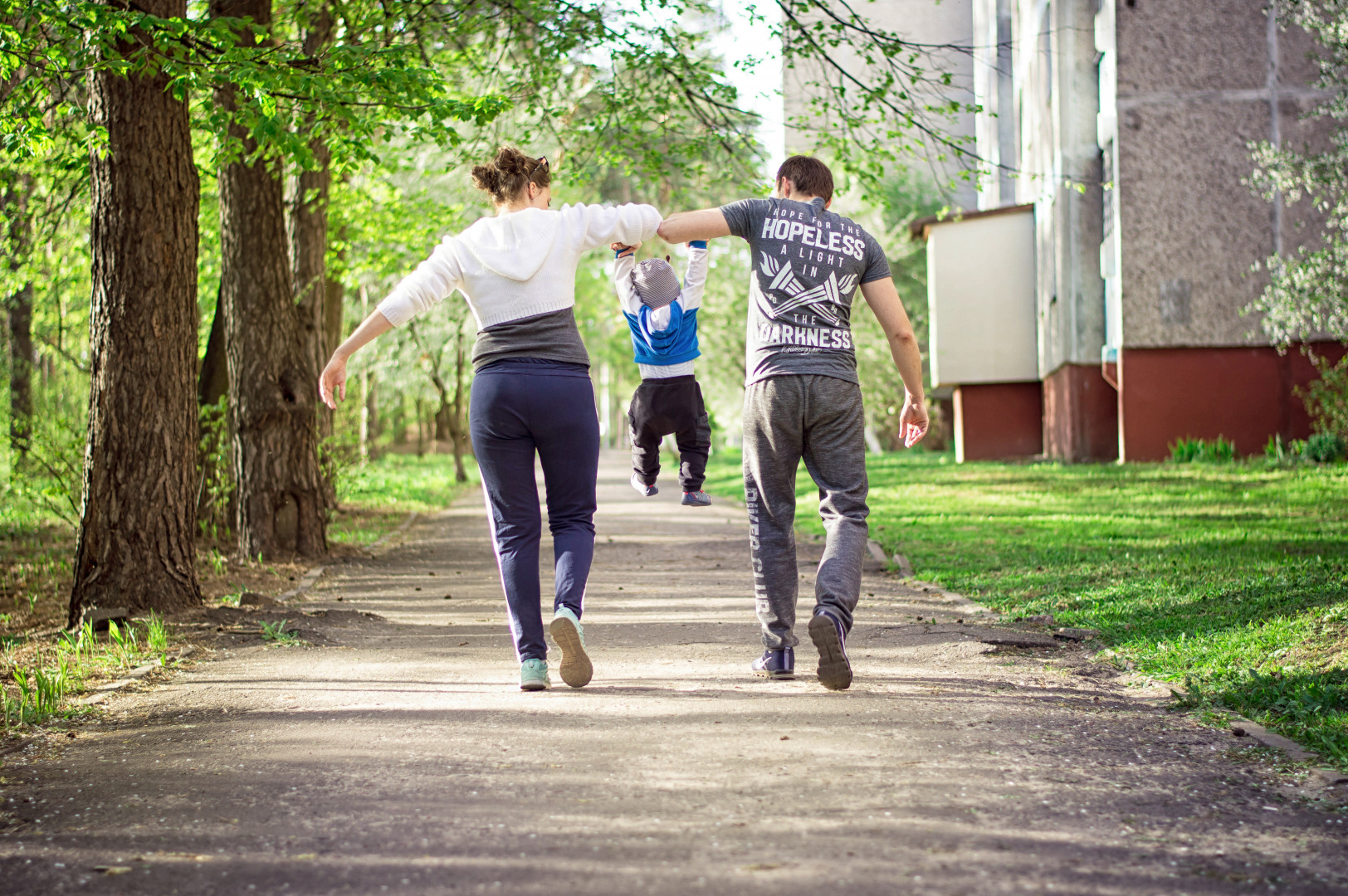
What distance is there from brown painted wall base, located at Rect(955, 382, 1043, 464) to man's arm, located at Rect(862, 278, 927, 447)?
2350 centimetres

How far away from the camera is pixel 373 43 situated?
9594 mm

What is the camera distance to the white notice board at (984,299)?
90.9 ft

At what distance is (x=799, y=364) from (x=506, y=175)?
4.74 feet

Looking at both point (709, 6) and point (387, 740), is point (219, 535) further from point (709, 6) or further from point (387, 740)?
point (387, 740)

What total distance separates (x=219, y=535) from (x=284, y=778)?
31.9ft

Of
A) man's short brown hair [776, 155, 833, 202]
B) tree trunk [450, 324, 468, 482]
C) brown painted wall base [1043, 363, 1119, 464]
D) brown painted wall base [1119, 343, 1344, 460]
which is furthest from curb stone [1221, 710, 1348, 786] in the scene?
tree trunk [450, 324, 468, 482]

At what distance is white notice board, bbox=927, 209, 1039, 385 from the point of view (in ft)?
90.9

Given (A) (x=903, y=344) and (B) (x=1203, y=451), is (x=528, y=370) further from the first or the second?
(B) (x=1203, y=451)

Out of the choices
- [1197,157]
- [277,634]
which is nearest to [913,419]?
[277,634]

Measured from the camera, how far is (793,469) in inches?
216

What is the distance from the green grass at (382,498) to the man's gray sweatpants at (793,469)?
360 inches

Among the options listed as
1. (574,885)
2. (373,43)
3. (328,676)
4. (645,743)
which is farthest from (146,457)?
(574,885)

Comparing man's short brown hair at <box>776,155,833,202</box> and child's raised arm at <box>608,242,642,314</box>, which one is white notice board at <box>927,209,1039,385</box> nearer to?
child's raised arm at <box>608,242,642,314</box>

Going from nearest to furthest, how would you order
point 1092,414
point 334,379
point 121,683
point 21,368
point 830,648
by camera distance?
point 830,648 < point 334,379 < point 121,683 < point 21,368 < point 1092,414
